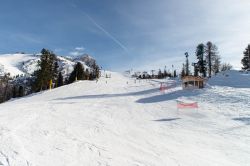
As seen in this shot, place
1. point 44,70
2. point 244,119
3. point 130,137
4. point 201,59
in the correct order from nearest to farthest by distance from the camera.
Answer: point 130,137
point 244,119
point 44,70
point 201,59

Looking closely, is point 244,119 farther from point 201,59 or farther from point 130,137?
point 201,59

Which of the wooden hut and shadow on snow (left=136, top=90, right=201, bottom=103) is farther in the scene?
the wooden hut

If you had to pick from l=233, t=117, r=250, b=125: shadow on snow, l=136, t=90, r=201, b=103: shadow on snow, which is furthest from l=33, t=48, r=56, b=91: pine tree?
l=233, t=117, r=250, b=125: shadow on snow

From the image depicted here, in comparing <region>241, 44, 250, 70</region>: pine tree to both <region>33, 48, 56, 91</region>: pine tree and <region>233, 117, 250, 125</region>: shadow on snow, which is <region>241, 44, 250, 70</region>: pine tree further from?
<region>233, 117, 250, 125</region>: shadow on snow

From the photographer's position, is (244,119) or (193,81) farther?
(193,81)

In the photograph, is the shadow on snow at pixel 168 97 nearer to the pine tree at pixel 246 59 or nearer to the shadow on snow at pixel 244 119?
the shadow on snow at pixel 244 119

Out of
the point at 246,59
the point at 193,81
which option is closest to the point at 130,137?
the point at 193,81

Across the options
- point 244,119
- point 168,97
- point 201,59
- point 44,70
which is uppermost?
point 201,59

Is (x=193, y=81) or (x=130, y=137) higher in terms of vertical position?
(x=193, y=81)

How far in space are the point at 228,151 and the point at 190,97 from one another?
18.6 meters

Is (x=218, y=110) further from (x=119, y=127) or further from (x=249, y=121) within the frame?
(x=119, y=127)

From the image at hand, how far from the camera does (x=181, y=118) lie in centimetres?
2244

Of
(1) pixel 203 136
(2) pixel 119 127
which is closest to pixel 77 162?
(2) pixel 119 127

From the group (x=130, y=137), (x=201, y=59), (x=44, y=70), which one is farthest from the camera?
(x=201, y=59)
